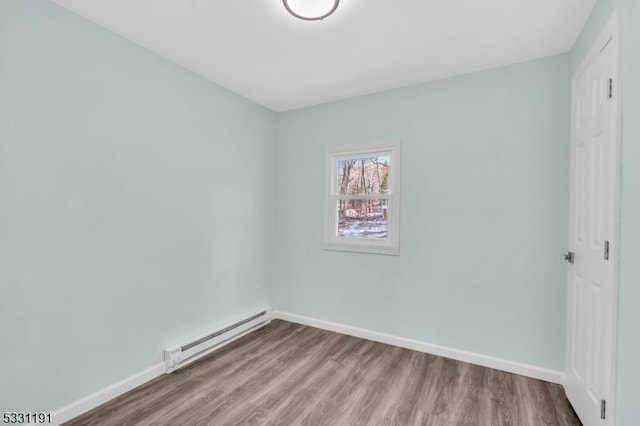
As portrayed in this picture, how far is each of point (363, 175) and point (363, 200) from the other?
11.2 inches

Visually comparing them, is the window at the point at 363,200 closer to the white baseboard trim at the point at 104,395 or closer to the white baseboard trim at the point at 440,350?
the white baseboard trim at the point at 440,350

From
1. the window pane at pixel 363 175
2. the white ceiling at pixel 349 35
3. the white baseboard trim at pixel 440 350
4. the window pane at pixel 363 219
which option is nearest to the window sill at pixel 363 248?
the window pane at pixel 363 219

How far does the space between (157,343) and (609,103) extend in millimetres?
3401

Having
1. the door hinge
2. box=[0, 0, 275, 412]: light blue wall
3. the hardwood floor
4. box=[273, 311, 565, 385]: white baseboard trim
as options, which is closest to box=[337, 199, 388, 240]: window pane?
box=[273, 311, 565, 385]: white baseboard trim

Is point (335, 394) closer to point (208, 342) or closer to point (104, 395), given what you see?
point (208, 342)

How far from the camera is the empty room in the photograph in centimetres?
166

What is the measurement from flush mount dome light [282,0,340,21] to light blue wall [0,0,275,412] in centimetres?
130

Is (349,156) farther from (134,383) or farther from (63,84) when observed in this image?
(134,383)

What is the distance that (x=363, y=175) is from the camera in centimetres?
328

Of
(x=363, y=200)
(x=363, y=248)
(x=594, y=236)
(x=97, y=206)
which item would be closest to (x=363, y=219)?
(x=363, y=200)

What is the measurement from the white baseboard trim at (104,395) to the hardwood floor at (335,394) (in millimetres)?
43

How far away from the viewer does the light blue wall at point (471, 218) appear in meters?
2.32

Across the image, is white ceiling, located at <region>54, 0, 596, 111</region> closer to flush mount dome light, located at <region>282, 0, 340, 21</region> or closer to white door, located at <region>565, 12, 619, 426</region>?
flush mount dome light, located at <region>282, 0, 340, 21</region>

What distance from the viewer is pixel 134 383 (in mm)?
2180
